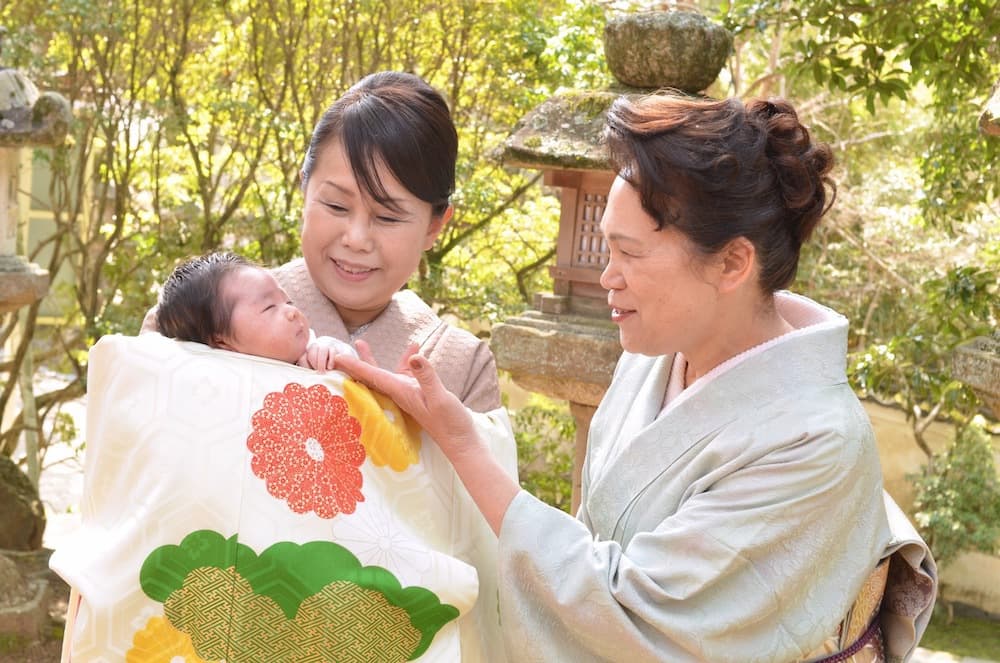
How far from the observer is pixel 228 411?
191cm

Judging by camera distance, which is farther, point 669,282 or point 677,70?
point 677,70

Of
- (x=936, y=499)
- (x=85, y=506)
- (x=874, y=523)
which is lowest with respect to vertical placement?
(x=936, y=499)

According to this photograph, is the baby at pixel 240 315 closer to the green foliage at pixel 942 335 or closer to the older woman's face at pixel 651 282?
the older woman's face at pixel 651 282

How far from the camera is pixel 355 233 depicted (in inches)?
82.2

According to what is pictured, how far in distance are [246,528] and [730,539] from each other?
2.54 feet

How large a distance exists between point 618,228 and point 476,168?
593 cm

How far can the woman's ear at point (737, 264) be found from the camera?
6.25 feet

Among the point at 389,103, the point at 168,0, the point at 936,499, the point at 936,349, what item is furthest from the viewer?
the point at 936,499

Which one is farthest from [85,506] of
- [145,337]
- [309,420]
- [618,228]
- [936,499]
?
[936,499]

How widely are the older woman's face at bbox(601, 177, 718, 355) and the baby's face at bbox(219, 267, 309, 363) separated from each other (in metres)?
0.55

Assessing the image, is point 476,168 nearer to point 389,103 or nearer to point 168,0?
point 168,0

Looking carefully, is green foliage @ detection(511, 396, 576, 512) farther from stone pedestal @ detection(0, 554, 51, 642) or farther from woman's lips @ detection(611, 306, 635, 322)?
woman's lips @ detection(611, 306, 635, 322)

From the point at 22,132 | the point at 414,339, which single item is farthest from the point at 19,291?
the point at 414,339

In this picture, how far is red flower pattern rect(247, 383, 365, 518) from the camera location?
1897mm
